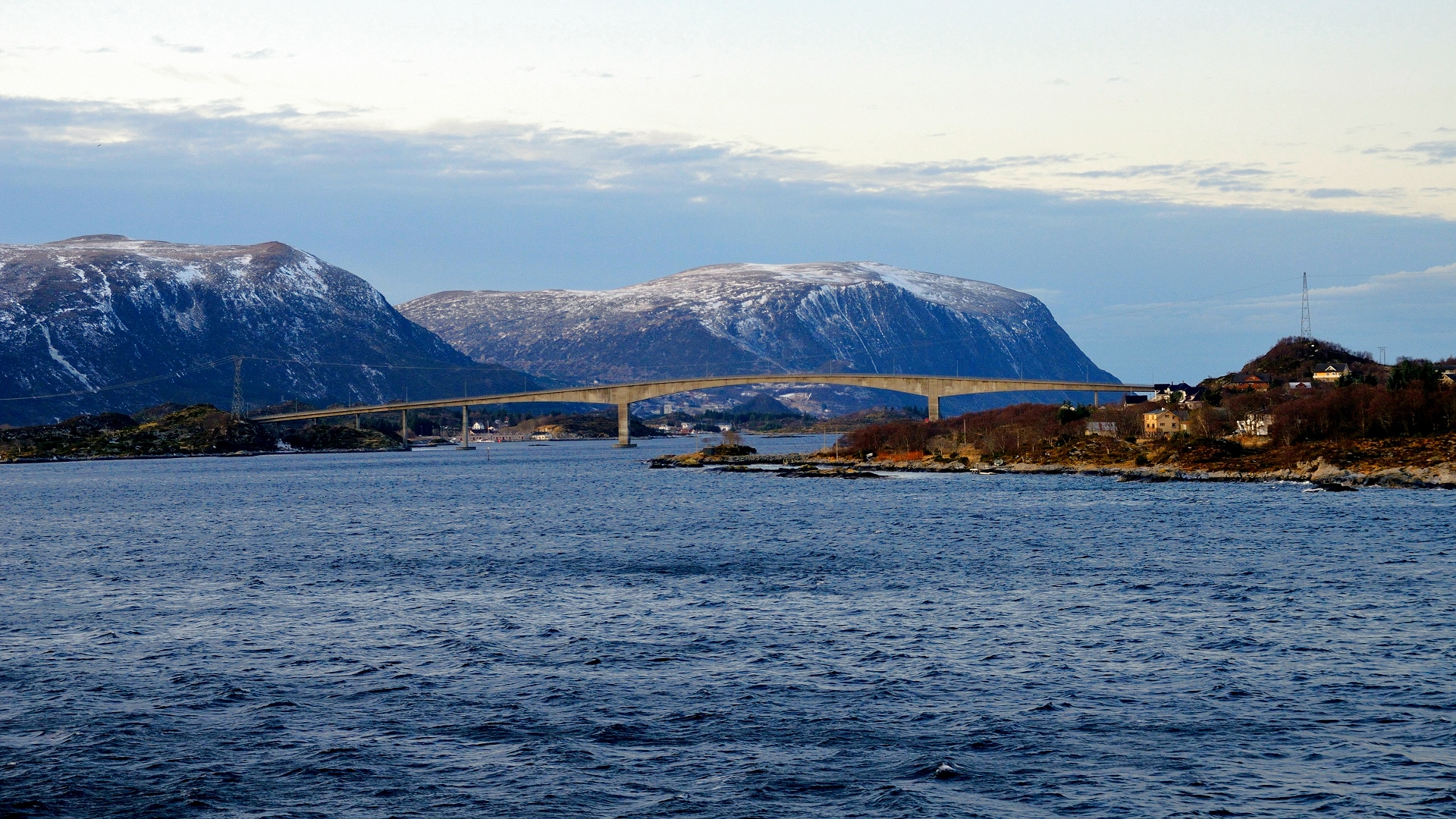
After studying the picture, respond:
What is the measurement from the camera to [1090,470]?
137m

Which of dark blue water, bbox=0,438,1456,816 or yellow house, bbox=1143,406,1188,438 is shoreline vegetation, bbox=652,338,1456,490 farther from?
dark blue water, bbox=0,438,1456,816

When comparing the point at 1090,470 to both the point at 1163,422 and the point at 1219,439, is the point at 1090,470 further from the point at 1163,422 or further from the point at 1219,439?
the point at 1163,422

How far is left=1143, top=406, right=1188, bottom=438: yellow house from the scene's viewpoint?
15985 centimetres

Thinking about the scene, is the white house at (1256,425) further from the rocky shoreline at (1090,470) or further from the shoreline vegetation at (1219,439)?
the rocky shoreline at (1090,470)

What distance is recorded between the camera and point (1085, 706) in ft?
84.4

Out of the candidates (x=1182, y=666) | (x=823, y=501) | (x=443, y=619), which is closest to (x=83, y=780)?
(x=443, y=619)

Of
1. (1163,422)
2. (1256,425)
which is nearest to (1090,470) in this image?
(1256,425)

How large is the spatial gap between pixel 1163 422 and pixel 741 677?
476 feet

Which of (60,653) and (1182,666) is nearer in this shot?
(1182,666)

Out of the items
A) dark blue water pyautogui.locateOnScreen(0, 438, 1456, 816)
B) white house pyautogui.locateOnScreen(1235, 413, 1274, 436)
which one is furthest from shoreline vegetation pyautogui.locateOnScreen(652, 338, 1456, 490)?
dark blue water pyautogui.locateOnScreen(0, 438, 1456, 816)

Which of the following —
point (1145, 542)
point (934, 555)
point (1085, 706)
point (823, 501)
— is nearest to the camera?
point (1085, 706)

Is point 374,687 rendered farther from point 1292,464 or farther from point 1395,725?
point 1292,464

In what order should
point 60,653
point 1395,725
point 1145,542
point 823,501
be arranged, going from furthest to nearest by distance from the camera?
1. point 823,501
2. point 1145,542
3. point 60,653
4. point 1395,725

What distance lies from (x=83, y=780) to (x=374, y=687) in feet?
24.4
